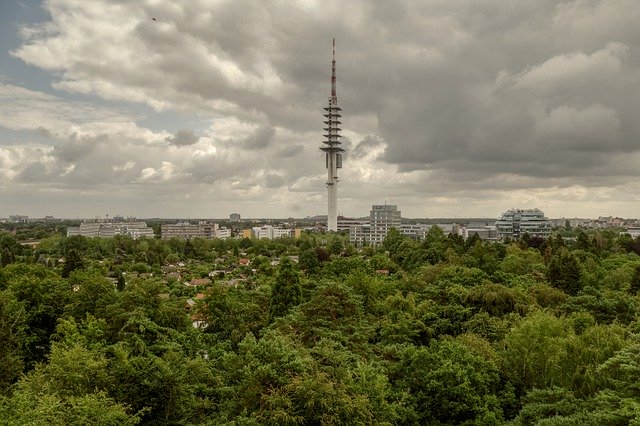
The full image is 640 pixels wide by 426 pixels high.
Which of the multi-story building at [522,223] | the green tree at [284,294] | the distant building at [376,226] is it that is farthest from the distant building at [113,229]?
the green tree at [284,294]

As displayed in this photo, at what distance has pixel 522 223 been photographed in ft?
384

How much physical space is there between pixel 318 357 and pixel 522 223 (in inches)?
4414

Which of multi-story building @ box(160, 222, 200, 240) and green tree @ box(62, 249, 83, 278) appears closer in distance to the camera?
green tree @ box(62, 249, 83, 278)

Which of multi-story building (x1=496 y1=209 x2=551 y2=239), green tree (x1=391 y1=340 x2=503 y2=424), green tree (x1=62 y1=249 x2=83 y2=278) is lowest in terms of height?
green tree (x1=391 y1=340 x2=503 y2=424)

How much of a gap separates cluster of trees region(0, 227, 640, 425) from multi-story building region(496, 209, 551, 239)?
286 feet

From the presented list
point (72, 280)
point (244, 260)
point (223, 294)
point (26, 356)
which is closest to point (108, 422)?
point (26, 356)

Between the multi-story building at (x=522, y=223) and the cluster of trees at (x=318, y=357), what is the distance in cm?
8729

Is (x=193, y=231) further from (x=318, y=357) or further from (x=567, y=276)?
(x=318, y=357)

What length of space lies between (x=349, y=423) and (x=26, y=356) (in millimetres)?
16829

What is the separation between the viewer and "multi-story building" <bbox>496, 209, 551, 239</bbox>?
4498 inches

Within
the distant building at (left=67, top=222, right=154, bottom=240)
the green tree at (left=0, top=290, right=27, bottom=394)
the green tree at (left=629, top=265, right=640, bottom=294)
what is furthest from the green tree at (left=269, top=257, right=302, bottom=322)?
the distant building at (left=67, top=222, right=154, bottom=240)

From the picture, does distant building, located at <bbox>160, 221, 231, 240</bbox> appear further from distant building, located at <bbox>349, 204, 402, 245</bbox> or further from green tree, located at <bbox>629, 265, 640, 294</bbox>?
green tree, located at <bbox>629, 265, 640, 294</bbox>

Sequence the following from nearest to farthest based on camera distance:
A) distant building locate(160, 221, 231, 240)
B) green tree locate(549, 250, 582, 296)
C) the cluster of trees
→ 1. the cluster of trees
2. green tree locate(549, 250, 582, 296)
3. distant building locate(160, 221, 231, 240)

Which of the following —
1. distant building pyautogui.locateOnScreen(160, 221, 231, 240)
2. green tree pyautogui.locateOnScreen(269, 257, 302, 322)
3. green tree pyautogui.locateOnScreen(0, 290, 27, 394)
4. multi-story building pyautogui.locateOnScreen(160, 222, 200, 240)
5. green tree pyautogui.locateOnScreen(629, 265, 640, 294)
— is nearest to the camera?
green tree pyautogui.locateOnScreen(0, 290, 27, 394)
